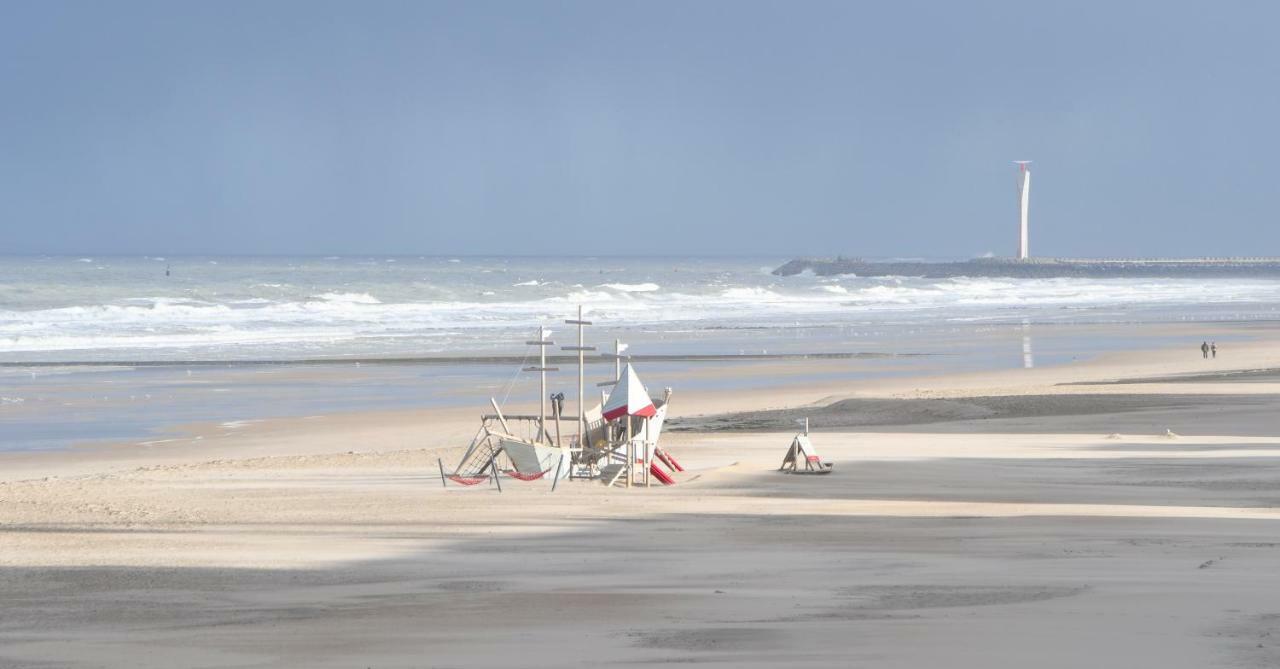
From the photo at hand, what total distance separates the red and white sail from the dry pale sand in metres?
1.05

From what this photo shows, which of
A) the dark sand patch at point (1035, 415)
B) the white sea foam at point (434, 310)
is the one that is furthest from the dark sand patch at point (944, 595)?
the white sea foam at point (434, 310)

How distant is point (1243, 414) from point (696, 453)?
374 inches

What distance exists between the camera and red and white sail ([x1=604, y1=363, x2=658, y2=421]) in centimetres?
1889

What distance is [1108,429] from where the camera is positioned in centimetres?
2386

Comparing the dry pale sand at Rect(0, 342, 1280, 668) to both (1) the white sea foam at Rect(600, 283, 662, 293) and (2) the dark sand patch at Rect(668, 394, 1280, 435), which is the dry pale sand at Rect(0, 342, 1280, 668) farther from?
(1) the white sea foam at Rect(600, 283, 662, 293)

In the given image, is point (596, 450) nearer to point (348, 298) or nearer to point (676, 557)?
point (676, 557)

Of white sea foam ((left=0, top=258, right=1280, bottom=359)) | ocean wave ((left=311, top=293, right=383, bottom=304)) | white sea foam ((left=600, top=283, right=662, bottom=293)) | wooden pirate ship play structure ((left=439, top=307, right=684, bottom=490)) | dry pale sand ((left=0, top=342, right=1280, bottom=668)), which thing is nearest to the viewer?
dry pale sand ((left=0, top=342, right=1280, bottom=668))

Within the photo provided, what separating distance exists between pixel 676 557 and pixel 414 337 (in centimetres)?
4143

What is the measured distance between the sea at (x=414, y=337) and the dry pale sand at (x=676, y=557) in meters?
5.73

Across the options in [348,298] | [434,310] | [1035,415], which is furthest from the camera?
[348,298]

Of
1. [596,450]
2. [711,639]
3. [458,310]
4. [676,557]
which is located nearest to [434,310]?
[458,310]

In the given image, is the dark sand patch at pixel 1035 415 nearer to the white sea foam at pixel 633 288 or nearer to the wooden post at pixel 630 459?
the wooden post at pixel 630 459

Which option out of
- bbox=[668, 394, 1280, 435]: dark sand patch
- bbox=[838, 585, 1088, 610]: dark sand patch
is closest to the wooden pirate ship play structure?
bbox=[668, 394, 1280, 435]: dark sand patch

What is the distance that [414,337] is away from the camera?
53.3 metres
